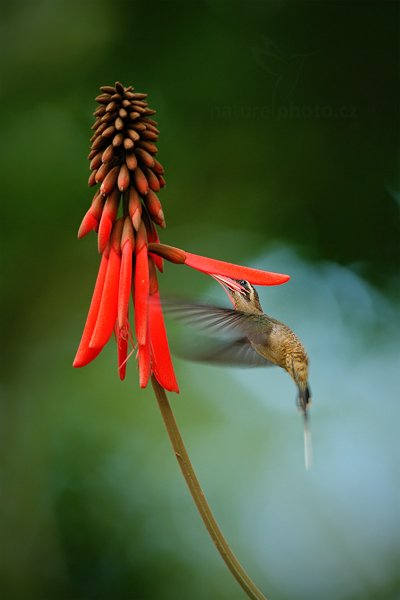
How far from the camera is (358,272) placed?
3.83 metres

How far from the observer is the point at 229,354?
1.62 meters

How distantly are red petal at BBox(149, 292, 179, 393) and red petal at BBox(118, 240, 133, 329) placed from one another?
0.06 metres

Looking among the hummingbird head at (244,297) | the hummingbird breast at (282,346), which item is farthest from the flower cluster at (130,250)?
the hummingbird breast at (282,346)

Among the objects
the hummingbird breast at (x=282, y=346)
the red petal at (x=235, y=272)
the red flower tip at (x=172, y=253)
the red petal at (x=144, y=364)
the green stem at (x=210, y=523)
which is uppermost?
the red flower tip at (x=172, y=253)

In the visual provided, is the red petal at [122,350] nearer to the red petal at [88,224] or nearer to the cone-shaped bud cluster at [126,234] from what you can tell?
the cone-shaped bud cluster at [126,234]

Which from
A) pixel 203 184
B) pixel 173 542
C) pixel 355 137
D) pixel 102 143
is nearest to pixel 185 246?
pixel 203 184

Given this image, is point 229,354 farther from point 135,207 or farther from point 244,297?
point 135,207

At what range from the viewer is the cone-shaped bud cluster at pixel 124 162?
60.6 inches

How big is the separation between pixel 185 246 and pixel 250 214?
448 millimetres

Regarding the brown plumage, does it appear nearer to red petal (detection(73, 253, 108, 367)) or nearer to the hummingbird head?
the hummingbird head

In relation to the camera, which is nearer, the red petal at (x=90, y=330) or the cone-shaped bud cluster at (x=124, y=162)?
the red petal at (x=90, y=330)

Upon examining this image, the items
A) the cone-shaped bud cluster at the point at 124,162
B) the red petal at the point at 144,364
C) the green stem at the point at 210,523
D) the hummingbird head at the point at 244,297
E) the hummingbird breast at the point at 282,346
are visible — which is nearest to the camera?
the green stem at the point at 210,523

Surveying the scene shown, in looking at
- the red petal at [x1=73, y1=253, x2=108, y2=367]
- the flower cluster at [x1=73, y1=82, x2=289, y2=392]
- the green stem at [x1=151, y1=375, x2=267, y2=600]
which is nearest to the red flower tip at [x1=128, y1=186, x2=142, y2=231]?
the flower cluster at [x1=73, y1=82, x2=289, y2=392]

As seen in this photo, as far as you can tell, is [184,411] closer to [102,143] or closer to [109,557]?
[109,557]
